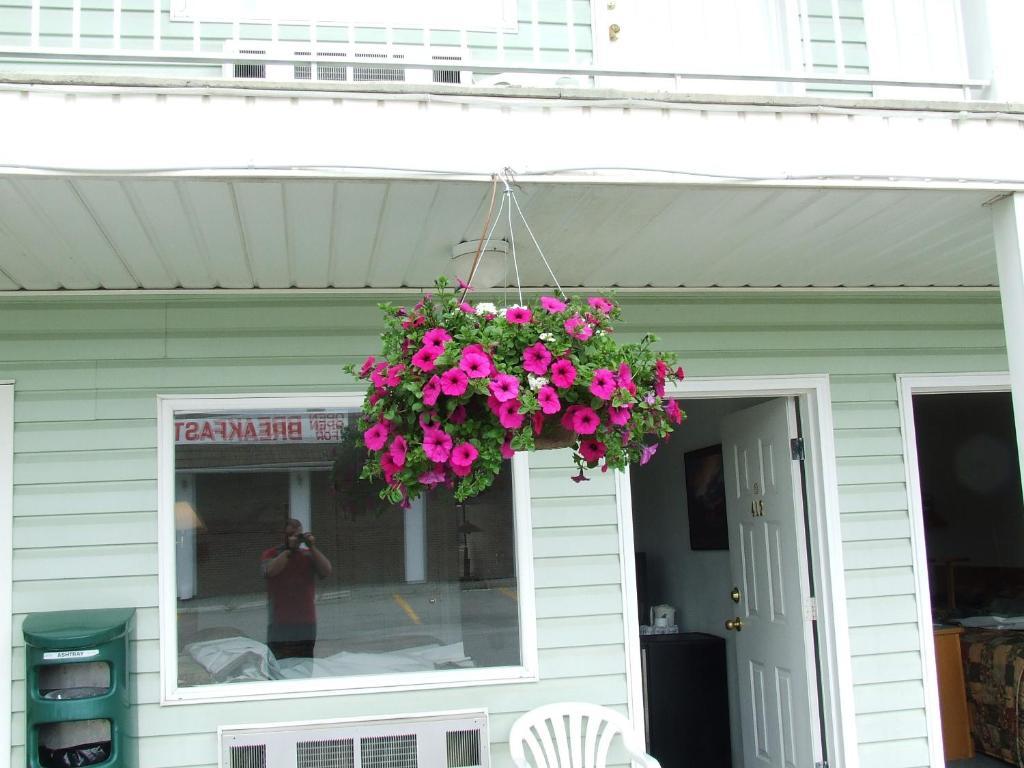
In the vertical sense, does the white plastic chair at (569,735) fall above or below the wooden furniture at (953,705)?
above

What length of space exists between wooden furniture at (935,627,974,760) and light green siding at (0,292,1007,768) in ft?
5.26

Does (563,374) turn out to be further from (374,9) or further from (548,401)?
(374,9)

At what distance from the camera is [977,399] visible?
7480 mm

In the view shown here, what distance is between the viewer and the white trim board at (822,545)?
13.3ft

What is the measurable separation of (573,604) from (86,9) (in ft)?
10.7

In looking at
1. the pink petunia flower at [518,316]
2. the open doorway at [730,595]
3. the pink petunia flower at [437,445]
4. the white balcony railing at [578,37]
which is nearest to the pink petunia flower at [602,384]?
the pink petunia flower at [518,316]

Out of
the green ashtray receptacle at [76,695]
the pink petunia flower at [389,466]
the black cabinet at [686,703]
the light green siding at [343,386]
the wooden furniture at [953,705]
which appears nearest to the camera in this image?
the pink petunia flower at [389,466]

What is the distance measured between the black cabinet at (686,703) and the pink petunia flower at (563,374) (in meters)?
3.50

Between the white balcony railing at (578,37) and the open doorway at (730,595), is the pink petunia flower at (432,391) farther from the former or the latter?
the open doorway at (730,595)

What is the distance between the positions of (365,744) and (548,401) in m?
2.11

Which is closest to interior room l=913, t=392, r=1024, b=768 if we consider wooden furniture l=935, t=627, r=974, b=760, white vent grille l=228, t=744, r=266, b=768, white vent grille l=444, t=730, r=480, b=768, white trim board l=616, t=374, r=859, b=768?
wooden furniture l=935, t=627, r=974, b=760

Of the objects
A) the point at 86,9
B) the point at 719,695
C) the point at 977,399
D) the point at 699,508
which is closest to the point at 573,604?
the point at 719,695

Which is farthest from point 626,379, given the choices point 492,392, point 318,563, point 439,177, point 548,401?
point 318,563

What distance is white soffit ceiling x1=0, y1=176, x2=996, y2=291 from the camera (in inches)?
111
